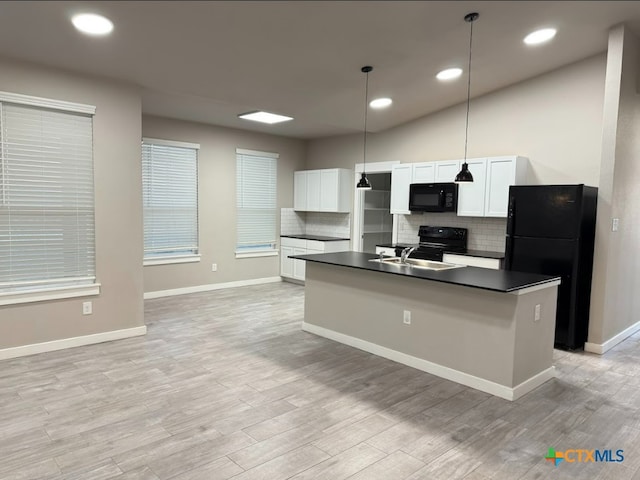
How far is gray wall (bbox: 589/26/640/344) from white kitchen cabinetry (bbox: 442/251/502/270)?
0.98 m

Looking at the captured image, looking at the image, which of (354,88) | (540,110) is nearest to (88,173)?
(354,88)

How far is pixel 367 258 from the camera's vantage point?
465 cm

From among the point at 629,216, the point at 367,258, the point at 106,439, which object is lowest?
the point at 106,439

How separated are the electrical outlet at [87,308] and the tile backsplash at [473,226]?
4340 millimetres

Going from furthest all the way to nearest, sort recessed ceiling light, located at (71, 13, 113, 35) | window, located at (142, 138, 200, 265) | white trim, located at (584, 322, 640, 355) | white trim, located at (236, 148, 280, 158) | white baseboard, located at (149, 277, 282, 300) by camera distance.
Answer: white trim, located at (236, 148, 280, 158) < white baseboard, located at (149, 277, 282, 300) < window, located at (142, 138, 200, 265) < white trim, located at (584, 322, 640, 355) < recessed ceiling light, located at (71, 13, 113, 35)

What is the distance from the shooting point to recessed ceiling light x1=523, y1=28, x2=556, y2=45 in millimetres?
3806

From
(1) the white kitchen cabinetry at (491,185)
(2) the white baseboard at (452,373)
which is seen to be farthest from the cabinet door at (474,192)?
(2) the white baseboard at (452,373)

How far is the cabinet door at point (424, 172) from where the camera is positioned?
19.0 ft

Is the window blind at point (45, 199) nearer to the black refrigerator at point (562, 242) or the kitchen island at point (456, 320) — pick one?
the kitchen island at point (456, 320)

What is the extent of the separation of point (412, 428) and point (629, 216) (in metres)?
3.67

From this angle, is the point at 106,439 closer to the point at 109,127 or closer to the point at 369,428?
the point at 369,428

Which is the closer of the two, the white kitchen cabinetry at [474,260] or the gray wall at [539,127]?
the gray wall at [539,127]

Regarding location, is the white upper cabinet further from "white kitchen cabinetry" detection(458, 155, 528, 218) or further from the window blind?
the window blind

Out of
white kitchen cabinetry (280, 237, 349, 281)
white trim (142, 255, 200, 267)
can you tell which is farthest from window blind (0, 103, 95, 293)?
white kitchen cabinetry (280, 237, 349, 281)
